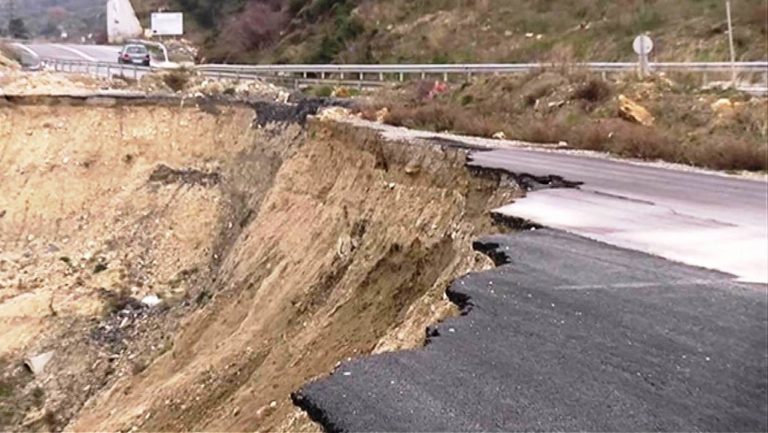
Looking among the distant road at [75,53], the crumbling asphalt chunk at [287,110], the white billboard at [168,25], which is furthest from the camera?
the white billboard at [168,25]

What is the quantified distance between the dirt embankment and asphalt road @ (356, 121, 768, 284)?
0.85 meters

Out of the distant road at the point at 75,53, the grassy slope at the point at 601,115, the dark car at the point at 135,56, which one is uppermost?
the grassy slope at the point at 601,115

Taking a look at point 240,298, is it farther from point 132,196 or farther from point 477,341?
point 477,341

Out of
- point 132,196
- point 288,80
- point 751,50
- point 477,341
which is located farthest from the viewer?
point 288,80

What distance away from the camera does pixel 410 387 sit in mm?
5621

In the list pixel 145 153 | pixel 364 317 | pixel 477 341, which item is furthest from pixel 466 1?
pixel 477 341

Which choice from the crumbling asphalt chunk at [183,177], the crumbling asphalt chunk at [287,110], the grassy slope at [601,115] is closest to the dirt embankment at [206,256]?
the crumbling asphalt chunk at [183,177]

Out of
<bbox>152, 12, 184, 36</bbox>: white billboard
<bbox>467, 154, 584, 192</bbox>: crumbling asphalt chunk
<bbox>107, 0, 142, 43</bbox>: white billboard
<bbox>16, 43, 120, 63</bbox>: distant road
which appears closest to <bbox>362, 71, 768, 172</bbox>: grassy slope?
<bbox>467, 154, 584, 192</bbox>: crumbling asphalt chunk

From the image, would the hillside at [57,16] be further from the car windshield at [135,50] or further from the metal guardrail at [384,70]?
the metal guardrail at [384,70]

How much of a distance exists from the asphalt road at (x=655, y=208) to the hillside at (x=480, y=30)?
15.5m

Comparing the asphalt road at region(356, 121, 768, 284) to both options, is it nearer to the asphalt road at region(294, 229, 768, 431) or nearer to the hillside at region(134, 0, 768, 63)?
the asphalt road at region(294, 229, 768, 431)

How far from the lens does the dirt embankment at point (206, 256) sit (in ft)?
39.3

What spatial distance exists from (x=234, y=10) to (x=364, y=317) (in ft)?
215

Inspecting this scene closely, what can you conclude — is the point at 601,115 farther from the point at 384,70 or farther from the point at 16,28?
the point at 16,28
